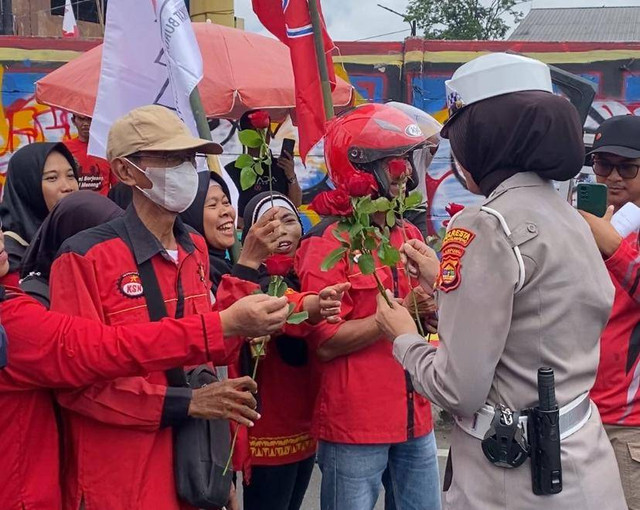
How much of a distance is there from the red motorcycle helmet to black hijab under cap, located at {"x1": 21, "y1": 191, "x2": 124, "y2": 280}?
2.82ft

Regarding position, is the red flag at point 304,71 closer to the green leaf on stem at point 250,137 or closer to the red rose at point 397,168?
the red rose at point 397,168

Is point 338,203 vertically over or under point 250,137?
under

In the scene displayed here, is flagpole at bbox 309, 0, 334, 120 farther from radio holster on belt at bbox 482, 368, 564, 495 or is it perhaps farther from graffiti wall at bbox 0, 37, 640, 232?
graffiti wall at bbox 0, 37, 640, 232

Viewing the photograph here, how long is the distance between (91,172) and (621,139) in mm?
3800

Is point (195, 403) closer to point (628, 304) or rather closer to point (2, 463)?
point (2, 463)

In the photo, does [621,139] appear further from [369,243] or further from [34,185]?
[34,185]

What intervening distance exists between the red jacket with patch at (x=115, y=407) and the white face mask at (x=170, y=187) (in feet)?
0.44

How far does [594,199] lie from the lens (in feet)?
9.20

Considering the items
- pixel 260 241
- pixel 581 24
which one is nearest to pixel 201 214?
pixel 260 241

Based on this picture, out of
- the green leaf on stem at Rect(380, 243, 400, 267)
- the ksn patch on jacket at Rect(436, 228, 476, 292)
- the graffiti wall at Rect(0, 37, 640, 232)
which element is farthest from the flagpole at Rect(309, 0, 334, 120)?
the graffiti wall at Rect(0, 37, 640, 232)

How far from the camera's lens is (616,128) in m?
3.28

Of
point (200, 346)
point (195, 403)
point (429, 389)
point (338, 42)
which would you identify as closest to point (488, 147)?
point (429, 389)

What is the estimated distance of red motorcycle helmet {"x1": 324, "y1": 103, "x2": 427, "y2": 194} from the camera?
10.3 feet

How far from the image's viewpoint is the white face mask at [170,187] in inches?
101
